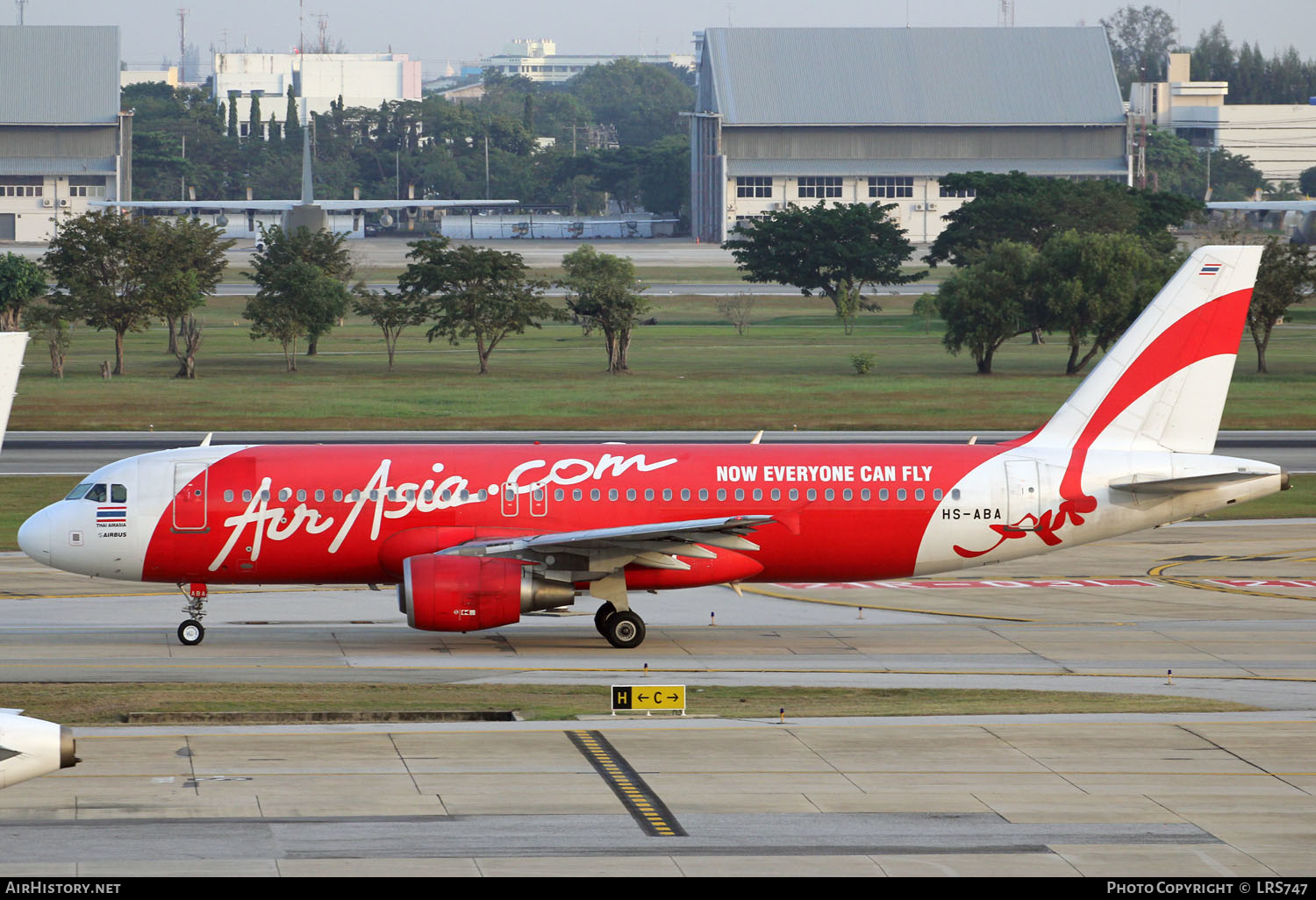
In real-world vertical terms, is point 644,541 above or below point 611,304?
below

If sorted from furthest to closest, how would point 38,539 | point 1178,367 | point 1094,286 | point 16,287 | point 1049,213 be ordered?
point 1049,213
point 16,287
point 1094,286
point 1178,367
point 38,539

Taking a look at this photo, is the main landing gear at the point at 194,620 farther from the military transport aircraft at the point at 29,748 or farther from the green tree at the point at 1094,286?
the green tree at the point at 1094,286

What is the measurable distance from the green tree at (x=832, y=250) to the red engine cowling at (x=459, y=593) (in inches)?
4153

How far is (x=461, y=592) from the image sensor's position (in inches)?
1305

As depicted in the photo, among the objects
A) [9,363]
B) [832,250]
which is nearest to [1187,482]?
[9,363]

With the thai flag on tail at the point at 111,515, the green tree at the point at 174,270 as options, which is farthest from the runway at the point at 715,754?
the green tree at the point at 174,270

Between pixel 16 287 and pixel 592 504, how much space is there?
7987 cm

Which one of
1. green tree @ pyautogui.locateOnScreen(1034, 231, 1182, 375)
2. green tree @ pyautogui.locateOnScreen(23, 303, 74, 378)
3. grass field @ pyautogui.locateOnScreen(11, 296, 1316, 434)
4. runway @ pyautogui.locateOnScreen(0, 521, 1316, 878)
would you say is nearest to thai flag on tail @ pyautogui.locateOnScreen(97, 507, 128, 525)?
runway @ pyautogui.locateOnScreen(0, 521, 1316, 878)

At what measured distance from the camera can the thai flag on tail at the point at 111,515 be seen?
34.6 meters

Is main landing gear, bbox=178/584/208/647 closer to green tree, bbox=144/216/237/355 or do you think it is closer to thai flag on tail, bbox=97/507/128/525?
thai flag on tail, bbox=97/507/128/525

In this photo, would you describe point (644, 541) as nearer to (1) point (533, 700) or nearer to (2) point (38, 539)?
(1) point (533, 700)
